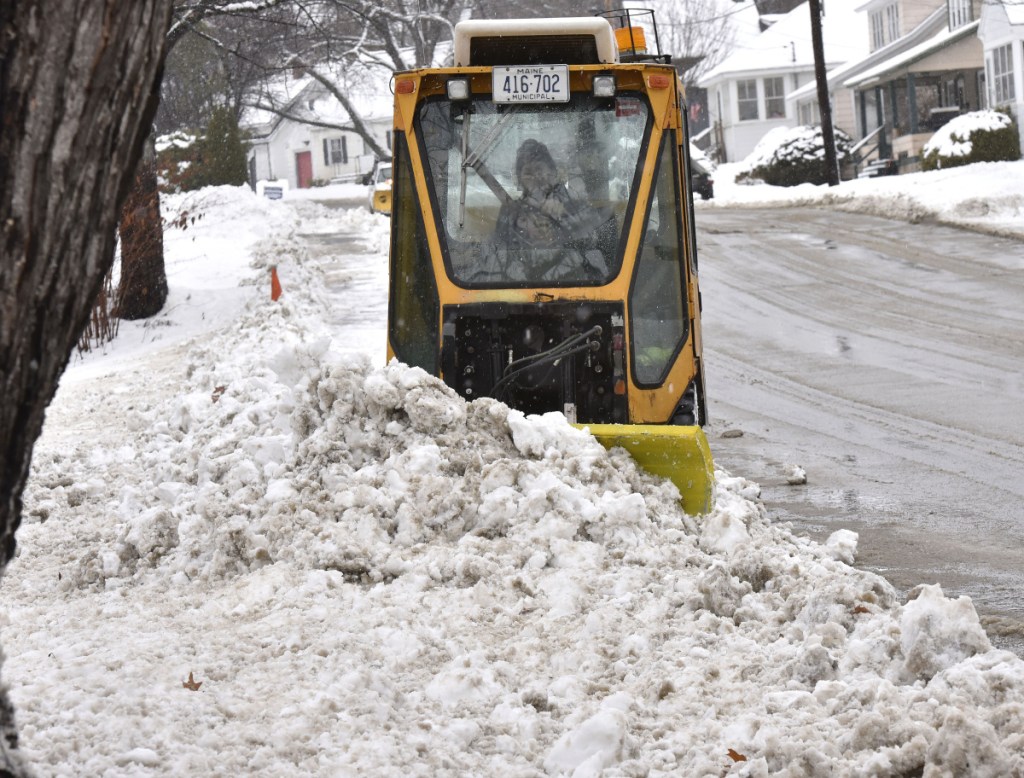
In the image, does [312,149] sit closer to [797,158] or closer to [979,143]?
[797,158]

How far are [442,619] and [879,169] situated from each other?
40.2 m

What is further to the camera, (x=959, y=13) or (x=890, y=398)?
(x=959, y=13)

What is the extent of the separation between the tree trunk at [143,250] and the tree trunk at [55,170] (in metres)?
12.2

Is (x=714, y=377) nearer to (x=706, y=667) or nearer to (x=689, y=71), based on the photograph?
(x=706, y=667)

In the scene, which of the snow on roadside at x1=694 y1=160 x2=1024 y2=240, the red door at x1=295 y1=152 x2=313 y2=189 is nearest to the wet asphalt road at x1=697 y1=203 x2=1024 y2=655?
the snow on roadside at x1=694 y1=160 x2=1024 y2=240

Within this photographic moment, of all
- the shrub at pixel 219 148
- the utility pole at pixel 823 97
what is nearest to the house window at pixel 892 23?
the utility pole at pixel 823 97

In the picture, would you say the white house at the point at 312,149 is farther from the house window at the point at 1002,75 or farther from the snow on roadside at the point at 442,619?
the snow on roadside at the point at 442,619

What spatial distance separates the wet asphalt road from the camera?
635cm

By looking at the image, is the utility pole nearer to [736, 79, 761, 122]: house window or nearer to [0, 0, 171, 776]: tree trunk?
[736, 79, 761, 122]: house window

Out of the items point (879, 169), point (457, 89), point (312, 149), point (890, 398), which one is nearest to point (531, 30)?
point (457, 89)

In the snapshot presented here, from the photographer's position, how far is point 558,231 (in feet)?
24.7

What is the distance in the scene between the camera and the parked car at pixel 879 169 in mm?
41125

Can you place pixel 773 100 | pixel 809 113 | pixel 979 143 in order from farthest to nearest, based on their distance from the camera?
pixel 773 100, pixel 809 113, pixel 979 143

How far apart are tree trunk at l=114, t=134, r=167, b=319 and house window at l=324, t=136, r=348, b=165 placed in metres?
52.3
